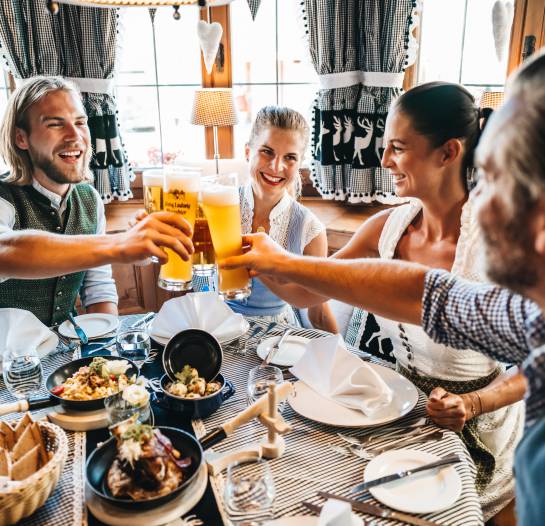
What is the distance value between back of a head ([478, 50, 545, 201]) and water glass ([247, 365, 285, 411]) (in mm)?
782

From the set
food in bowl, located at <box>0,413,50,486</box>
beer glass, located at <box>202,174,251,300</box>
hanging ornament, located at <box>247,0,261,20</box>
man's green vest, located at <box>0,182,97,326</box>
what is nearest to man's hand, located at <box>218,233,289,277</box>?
beer glass, located at <box>202,174,251,300</box>

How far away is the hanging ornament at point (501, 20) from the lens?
3.15m

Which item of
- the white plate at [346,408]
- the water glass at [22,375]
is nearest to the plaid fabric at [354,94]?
the white plate at [346,408]

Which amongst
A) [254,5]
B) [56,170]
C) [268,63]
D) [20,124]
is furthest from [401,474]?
[268,63]

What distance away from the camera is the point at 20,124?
2.14 m

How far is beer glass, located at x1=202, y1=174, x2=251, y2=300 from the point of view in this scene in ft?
4.10

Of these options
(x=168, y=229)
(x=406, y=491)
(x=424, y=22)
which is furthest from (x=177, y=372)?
(x=424, y=22)

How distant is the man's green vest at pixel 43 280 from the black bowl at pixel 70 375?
0.84 metres

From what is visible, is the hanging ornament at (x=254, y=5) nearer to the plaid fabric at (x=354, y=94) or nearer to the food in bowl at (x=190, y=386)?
the plaid fabric at (x=354, y=94)

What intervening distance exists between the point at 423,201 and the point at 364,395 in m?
0.80

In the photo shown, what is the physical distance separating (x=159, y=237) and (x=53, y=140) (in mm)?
1177

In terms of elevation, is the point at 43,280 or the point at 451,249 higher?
the point at 451,249

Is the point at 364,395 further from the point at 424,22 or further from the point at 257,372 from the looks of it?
the point at 424,22

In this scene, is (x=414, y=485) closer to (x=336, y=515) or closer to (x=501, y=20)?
A: (x=336, y=515)
